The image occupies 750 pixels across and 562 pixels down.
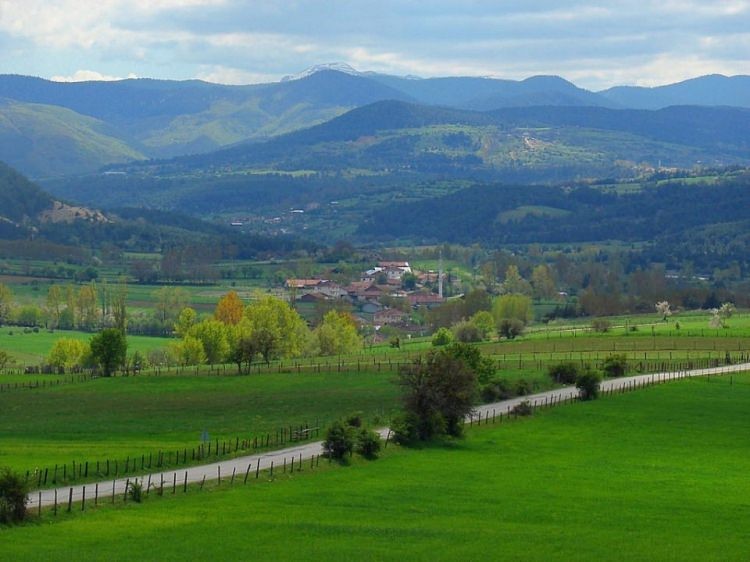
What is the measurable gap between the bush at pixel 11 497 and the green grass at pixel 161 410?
10678 millimetres

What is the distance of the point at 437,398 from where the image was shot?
61.1 meters

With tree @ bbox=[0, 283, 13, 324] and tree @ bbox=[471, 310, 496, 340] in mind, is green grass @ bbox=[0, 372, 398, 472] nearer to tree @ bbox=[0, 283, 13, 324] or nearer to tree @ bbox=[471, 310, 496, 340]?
tree @ bbox=[471, 310, 496, 340]

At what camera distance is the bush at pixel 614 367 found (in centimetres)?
8981

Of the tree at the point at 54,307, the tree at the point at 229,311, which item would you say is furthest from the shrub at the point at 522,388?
the tree at the point at 54,307

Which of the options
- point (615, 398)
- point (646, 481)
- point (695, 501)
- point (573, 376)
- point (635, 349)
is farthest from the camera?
point (635, 349)

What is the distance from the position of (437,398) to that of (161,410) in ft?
67.1

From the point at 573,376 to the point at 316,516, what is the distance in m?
44.6

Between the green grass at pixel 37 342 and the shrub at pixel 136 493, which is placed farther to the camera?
the green grass at pixel 37 342

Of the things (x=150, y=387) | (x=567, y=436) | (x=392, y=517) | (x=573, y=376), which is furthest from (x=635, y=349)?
(x=392, y=517)

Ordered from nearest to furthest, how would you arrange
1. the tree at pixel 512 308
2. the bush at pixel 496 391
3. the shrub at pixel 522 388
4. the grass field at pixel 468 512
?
the grass field at pixel 468 512
the bush at pixel 496 391
the shrub at pixel 522 388
the tree at pixel 512 308

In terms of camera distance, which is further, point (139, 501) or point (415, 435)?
point (415, 435)

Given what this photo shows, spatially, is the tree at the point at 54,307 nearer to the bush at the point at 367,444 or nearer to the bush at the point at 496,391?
the bush at the point at 496,391

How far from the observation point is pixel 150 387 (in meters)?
88.6

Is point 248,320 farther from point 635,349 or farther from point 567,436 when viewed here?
point 567,436
